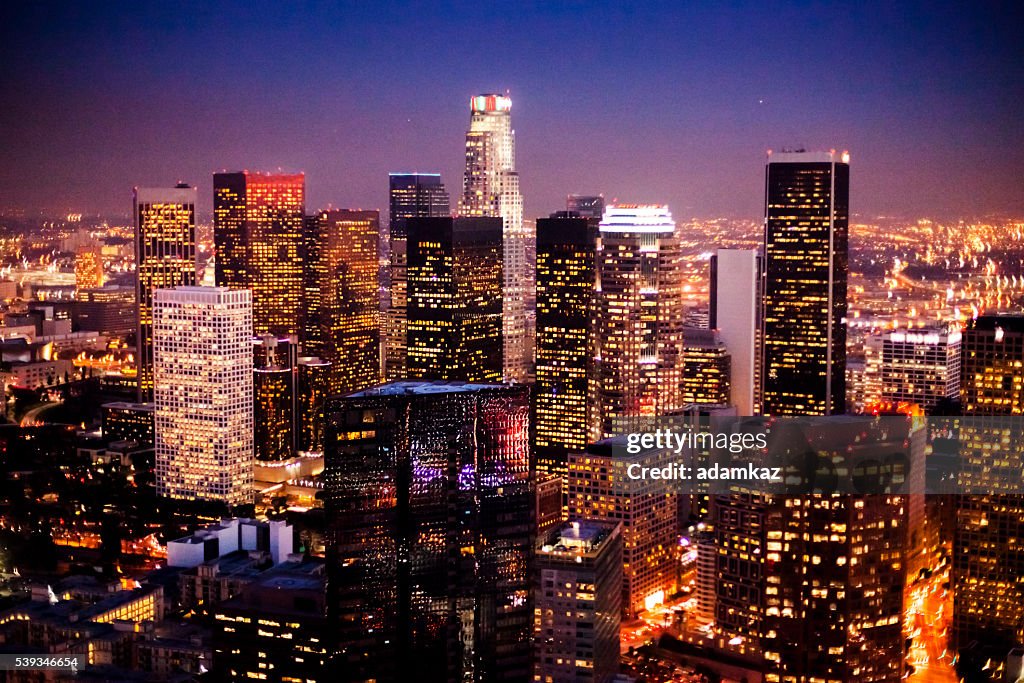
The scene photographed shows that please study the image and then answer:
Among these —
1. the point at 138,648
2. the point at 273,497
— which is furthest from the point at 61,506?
the point at 138,648

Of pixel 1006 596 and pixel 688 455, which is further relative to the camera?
pixel 688 455

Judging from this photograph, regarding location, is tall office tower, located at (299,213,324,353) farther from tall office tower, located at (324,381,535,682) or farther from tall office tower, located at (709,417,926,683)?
tall office tower, located at (709,417,926,683)

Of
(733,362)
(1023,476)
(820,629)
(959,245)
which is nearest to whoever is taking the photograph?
(820,629)

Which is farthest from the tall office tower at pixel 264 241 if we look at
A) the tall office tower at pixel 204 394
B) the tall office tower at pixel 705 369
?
the tall office tower at pixel 705 369

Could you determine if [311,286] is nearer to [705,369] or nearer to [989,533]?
[705,369]

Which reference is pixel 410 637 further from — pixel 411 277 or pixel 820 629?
pixel 411 277

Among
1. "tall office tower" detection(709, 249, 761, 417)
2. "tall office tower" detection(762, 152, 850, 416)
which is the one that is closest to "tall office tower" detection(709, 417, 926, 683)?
"tall office tower" detection(762, 152, 850, 416)
